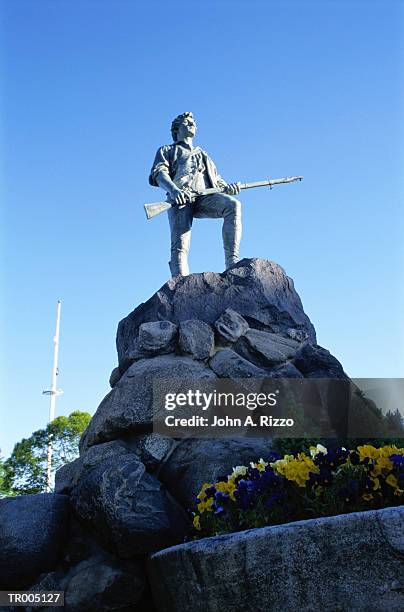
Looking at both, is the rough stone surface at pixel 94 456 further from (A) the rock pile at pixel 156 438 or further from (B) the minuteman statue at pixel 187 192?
(B) the minuteman statue at pixel 187 192

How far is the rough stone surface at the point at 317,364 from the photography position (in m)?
6.49

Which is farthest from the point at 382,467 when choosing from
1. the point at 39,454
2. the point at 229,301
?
the point at 39,454

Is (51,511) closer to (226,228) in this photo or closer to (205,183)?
(226,228)

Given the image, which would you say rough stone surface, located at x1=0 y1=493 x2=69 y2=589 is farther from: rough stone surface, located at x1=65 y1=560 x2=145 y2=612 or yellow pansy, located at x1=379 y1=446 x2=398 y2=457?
yellow pansy, located at x1=379 y1=446 x2=398 y2=457

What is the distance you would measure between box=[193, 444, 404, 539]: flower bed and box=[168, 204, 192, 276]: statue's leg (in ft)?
14.1

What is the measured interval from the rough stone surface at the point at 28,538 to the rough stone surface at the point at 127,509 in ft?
0.67

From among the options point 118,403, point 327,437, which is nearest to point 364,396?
point 327,437

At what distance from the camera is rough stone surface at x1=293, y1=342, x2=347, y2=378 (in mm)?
6492

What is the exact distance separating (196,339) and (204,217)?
2587 mm

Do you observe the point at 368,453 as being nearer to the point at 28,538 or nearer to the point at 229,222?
the point at 28,538

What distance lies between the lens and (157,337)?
21.4ft

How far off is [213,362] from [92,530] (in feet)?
6.84

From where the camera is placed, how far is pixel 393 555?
3.07 meters

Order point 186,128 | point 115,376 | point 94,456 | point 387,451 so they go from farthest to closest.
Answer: point 186,128, point 115,376, point 94,456, point 387,451
